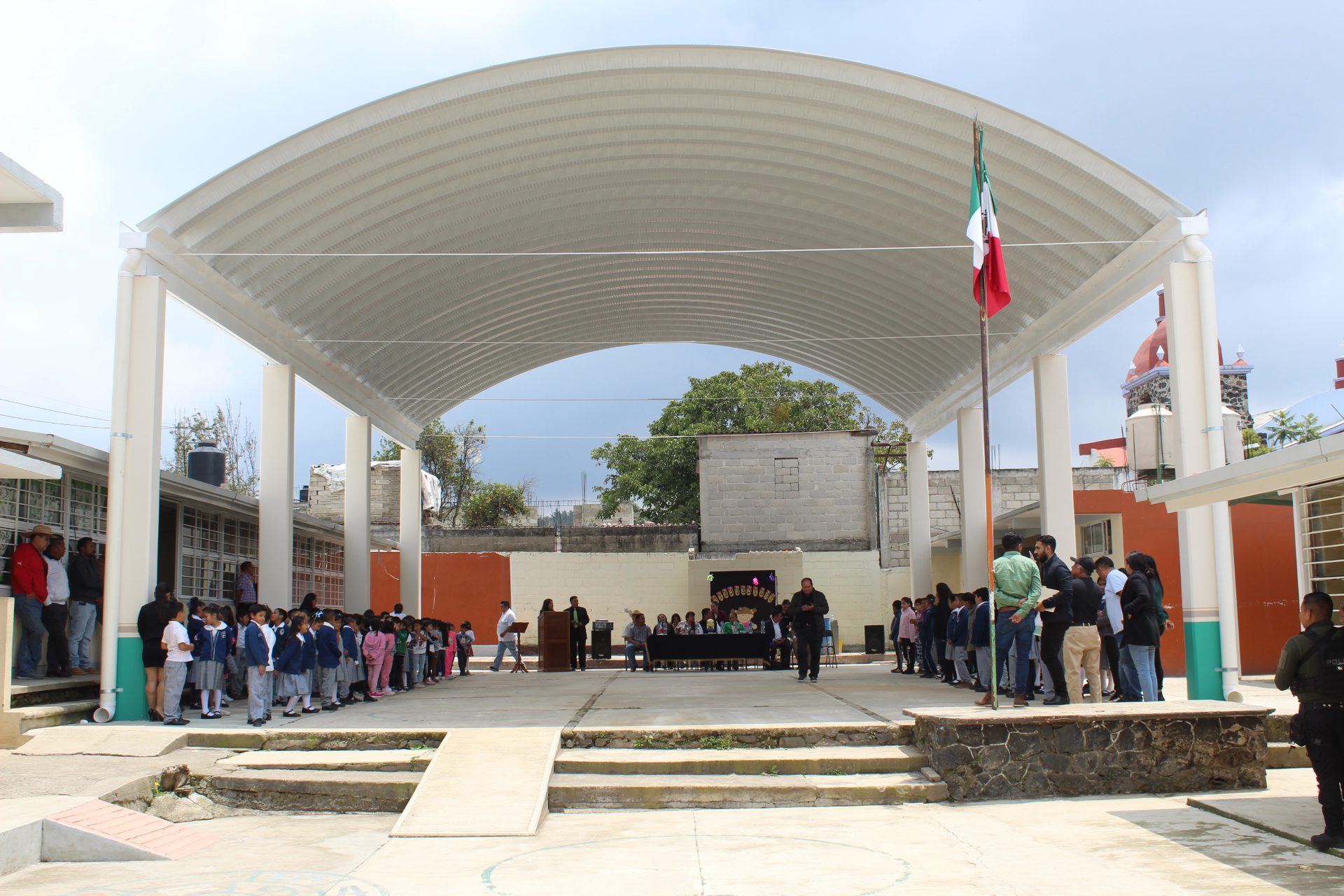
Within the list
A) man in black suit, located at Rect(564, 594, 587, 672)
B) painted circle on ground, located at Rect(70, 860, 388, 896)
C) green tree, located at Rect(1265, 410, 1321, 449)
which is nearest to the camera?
painted circle on ground, located at Rect(70, 860, 388, 896)

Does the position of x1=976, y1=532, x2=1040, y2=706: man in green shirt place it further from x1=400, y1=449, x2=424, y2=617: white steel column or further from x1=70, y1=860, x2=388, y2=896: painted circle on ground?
x1=400, y1=449, x2=424, y2=617: white steel column

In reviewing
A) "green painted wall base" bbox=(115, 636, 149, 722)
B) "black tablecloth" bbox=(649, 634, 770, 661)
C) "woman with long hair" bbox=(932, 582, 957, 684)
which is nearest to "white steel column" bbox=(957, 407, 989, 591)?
"black tablecloth" bbox=(649, 634, 770, 661)

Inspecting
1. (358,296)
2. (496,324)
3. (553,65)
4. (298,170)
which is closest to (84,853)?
(298,170)

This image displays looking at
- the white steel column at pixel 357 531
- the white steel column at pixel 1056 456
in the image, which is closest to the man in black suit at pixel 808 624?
the white steel column at pixel 1056 456

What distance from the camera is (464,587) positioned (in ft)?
88.8

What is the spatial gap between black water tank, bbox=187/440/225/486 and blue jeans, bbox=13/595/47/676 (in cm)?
686

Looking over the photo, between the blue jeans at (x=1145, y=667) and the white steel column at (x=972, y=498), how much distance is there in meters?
7.69

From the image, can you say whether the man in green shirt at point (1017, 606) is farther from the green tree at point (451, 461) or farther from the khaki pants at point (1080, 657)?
the green tree at point (451, 461)

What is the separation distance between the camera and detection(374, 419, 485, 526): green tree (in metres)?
52.1

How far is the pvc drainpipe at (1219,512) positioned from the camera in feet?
35.4

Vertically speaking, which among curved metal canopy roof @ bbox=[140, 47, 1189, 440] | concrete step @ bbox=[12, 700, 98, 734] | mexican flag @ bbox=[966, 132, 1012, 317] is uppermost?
curved metal canopy roof @ bbox=[140, 47, 1189, 440]

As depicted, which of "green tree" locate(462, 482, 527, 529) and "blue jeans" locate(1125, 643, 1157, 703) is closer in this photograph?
"blue jeans" locate(1125, 643, 1157, 703)

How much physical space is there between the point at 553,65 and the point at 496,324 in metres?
8.31

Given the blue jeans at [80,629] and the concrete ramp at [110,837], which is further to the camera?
the blue jeans at [80,629]
